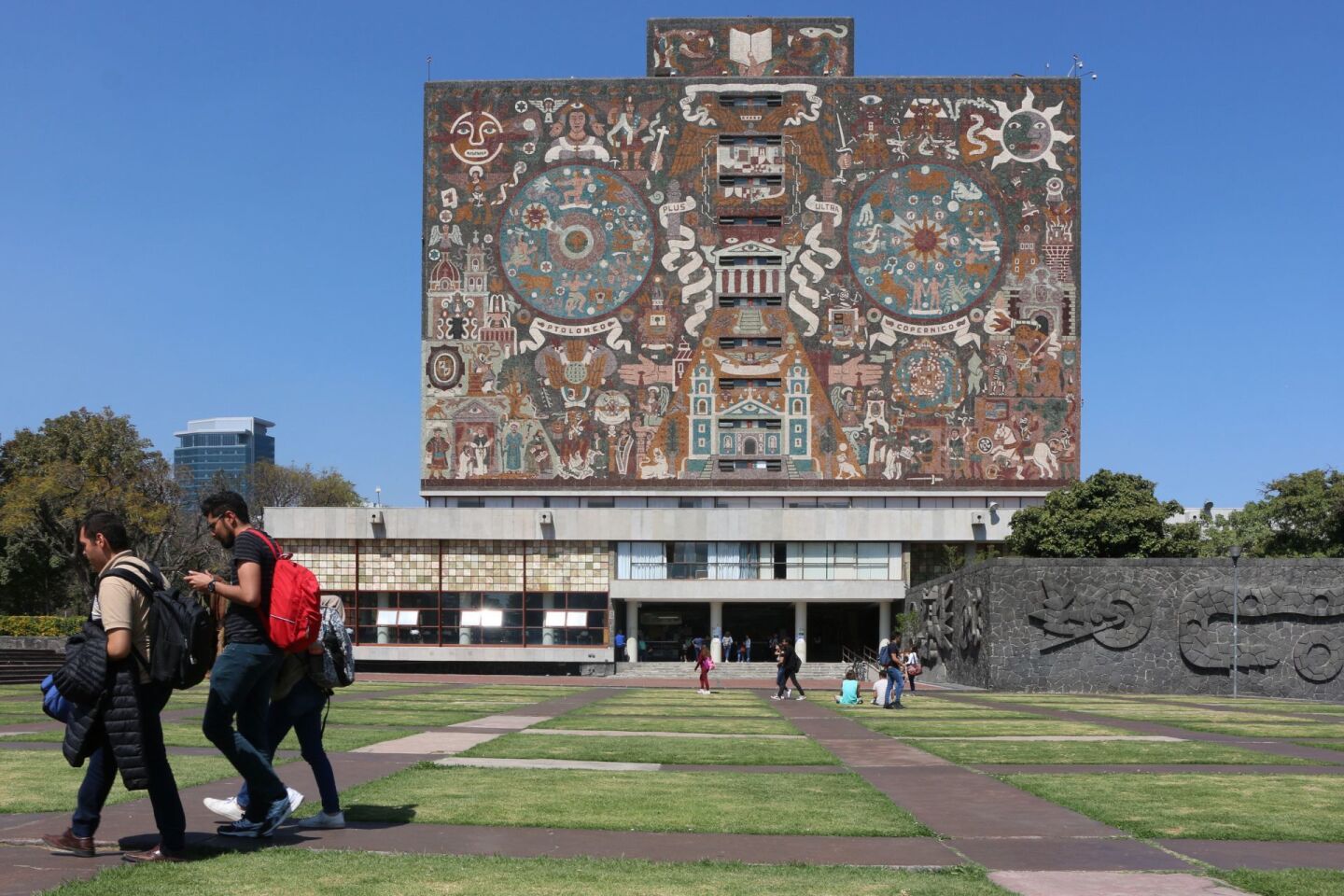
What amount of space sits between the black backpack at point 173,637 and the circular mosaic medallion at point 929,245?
6258cm

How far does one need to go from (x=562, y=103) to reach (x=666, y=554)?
23480 millimetres

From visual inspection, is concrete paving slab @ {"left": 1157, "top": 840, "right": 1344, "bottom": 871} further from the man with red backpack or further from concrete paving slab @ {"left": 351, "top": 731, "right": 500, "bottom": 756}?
concrete paving slab @ {"left": 351, "top": 731, "right": 500, "bottom": 756}

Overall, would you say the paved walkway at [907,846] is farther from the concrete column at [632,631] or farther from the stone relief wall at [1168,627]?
the concrete column at [632,631]

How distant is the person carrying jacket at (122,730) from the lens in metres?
8.45

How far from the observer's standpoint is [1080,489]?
185 feet

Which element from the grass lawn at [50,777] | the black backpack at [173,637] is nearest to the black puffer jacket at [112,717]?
the black backpack at [173,637]

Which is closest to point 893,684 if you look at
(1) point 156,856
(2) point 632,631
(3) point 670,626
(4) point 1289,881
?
(4) point 1289,881

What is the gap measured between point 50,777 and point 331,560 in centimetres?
5613

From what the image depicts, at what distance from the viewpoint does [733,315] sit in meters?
70.3

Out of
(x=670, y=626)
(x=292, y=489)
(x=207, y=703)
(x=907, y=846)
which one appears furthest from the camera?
(x=292, y=489)

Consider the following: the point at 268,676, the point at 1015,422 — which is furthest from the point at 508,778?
the point at 1015,422

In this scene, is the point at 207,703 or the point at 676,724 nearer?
the point at 207,703

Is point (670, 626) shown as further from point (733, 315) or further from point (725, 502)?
point (733, 315)

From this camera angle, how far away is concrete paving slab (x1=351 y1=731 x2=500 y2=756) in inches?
639
